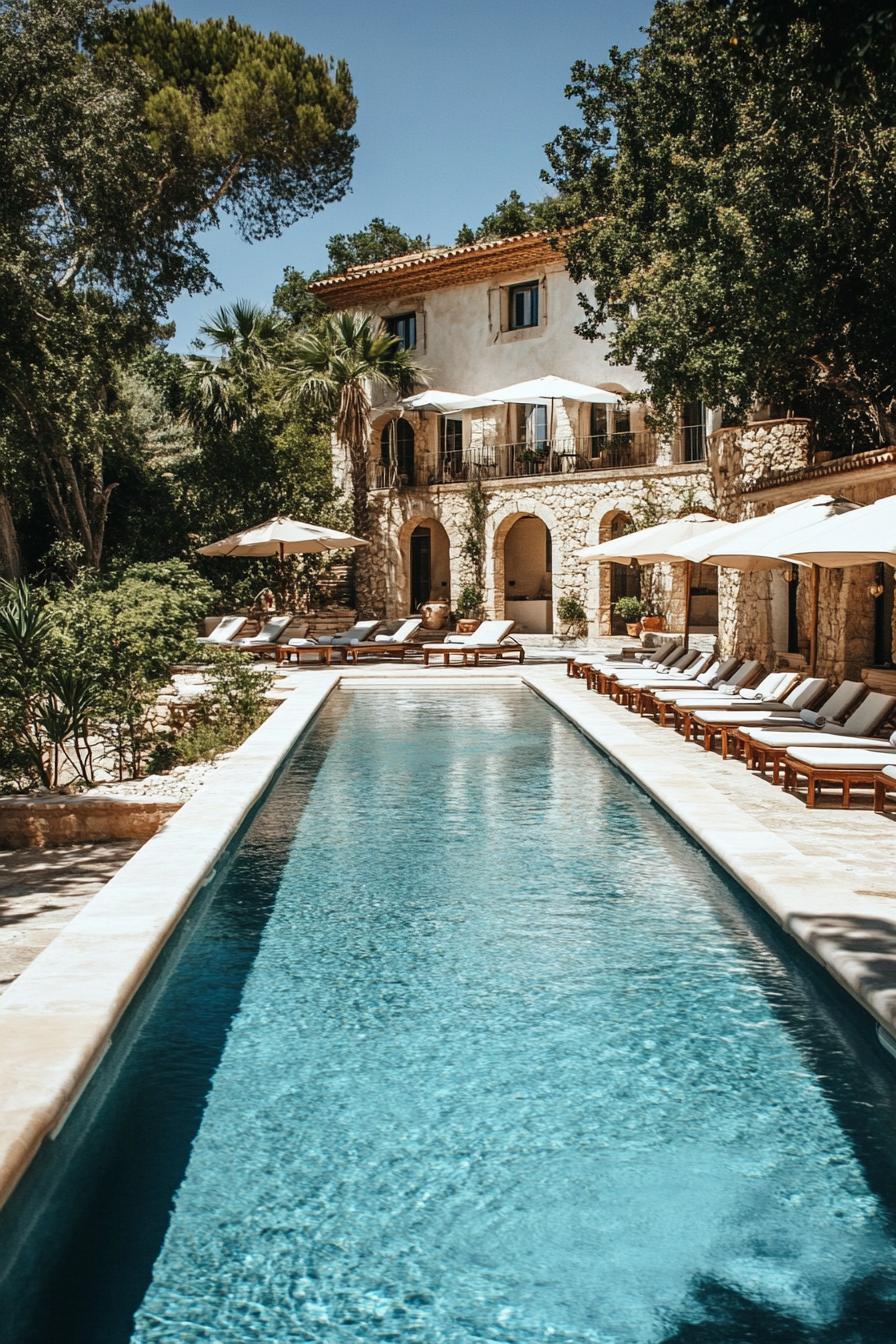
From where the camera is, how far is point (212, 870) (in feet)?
22.0

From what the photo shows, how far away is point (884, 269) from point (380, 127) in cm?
1498

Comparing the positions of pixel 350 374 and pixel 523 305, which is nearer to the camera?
pixel 350 374

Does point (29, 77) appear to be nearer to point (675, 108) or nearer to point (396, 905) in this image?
point (675, 108)

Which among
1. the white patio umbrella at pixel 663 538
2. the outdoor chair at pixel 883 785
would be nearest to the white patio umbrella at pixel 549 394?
the white patio umbrella at pixel 663 538

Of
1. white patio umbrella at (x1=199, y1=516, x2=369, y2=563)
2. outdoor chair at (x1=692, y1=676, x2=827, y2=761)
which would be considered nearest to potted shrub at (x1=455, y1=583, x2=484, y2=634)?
white patio umbrella at (x1=199, y1=516, x2=369, y2=563)

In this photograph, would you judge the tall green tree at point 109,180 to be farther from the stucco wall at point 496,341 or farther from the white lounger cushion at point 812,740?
the white lounger cushion at point 812,740

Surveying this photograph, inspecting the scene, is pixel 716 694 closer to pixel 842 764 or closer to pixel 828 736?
pixel 828 736

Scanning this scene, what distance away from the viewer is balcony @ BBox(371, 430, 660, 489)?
91.3 feet

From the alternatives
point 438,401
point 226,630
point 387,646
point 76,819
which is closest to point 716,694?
point 76,819

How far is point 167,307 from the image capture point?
2234 centimetres

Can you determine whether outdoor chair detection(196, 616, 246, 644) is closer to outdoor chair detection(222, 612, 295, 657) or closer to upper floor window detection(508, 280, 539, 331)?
outdoor chair detection(222, 612, 295, 657)

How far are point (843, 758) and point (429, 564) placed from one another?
80.7ft

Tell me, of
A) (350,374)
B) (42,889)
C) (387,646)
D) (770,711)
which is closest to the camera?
(42,889)

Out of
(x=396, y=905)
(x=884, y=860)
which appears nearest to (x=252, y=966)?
(x=396, y=905)
